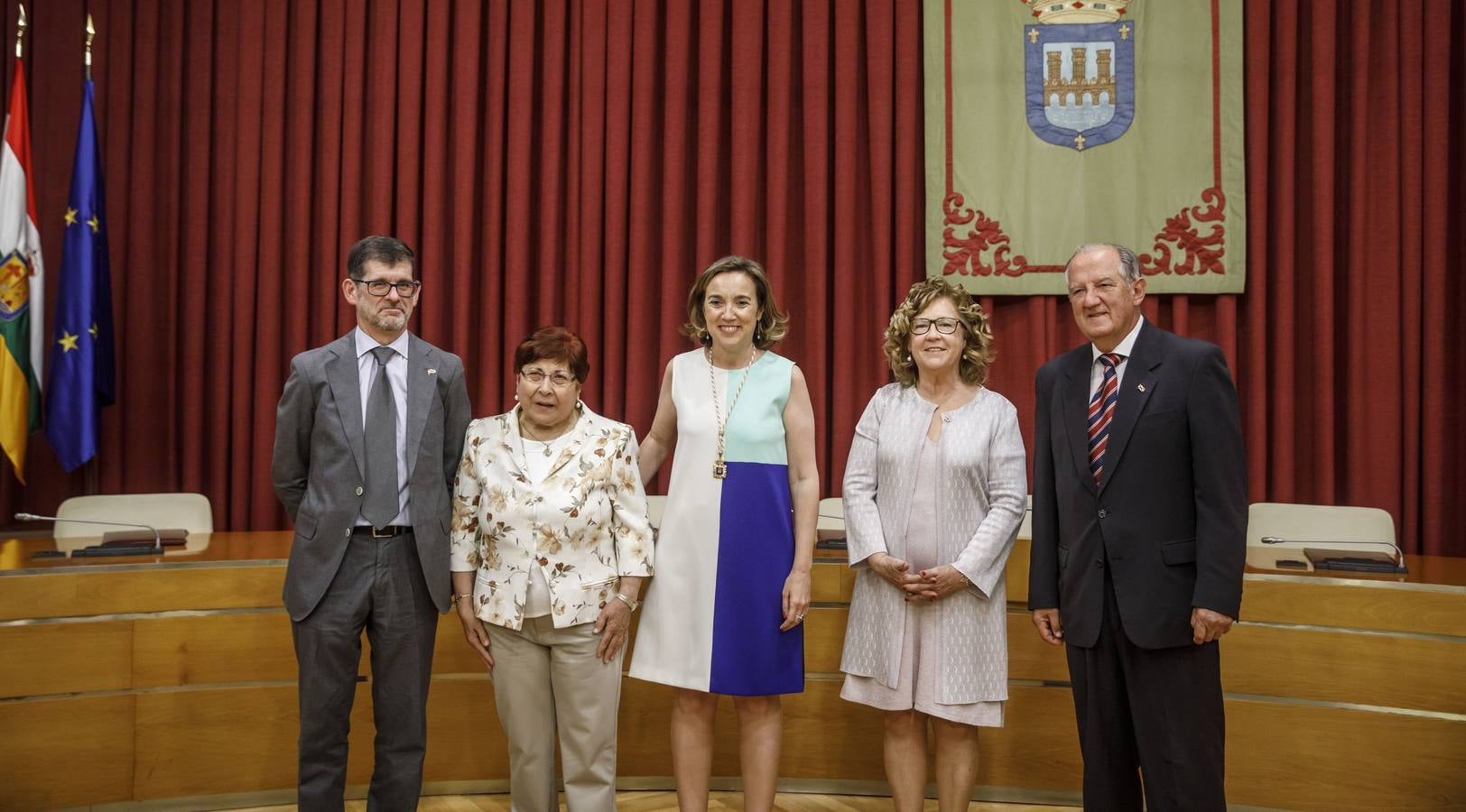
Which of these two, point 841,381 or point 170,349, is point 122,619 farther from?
point 841,381

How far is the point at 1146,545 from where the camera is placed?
211 centimetres

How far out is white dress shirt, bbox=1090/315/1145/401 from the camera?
2.21 m

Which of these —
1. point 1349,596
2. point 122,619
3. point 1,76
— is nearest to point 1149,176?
point 1349,596

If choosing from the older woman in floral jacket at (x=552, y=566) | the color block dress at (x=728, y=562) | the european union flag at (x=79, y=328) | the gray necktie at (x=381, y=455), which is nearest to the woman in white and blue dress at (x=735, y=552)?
the color block dress at (x=728, y=562)

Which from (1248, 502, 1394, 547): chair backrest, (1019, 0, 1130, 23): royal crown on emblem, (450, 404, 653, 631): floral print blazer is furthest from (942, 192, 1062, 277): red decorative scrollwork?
(450, 404, 653, 631): floral print blazer

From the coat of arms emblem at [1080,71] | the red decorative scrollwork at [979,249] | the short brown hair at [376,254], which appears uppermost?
the coat of arms emblem at [1080,71]

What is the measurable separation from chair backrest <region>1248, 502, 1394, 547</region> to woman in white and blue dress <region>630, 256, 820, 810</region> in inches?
78.7

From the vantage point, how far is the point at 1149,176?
4.37 meters

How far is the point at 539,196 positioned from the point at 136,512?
7.12 ft

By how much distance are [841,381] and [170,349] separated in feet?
10.4

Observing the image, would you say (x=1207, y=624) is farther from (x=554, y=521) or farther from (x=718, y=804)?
(x=718, y=804)

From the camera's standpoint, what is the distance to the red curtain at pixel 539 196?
14.5 ft

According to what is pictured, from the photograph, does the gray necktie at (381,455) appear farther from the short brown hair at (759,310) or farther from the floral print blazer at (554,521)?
the short brown hair at (759,310)

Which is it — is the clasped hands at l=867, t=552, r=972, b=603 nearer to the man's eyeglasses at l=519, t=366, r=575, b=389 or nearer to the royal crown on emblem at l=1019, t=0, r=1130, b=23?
the man's eyeglasses at l=519, t=366, r=575, b=389
